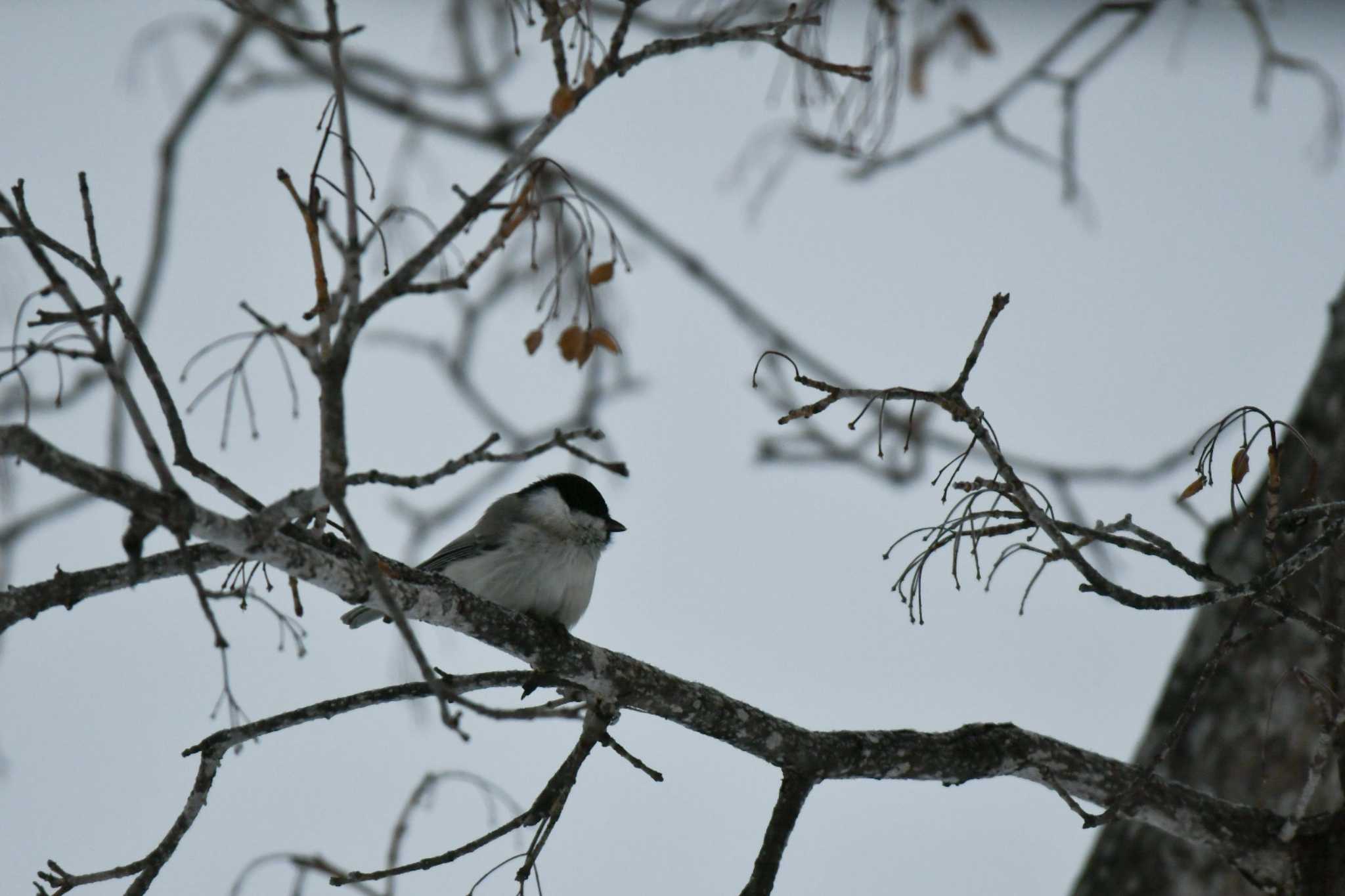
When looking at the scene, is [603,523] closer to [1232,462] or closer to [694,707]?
[694,707]

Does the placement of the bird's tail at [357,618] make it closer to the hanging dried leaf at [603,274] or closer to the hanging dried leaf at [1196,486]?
the hanging dried leaf at [603,274]

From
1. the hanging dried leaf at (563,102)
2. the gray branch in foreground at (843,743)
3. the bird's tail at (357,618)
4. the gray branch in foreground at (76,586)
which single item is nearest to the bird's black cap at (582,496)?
the bird's tail at (357,618)

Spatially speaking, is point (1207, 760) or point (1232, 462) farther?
point (1207, 760)

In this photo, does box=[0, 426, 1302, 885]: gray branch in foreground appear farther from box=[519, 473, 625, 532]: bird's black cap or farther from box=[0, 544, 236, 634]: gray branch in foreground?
box=[519, 473, 625, 532]: bird's black cap

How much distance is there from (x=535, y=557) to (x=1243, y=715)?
2.54 metres

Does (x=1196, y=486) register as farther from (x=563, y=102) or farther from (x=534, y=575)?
(x=534, y=575)

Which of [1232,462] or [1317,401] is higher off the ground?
[1317,401]

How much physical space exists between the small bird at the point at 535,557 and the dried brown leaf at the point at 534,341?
155 cm

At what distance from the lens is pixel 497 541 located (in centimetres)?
439

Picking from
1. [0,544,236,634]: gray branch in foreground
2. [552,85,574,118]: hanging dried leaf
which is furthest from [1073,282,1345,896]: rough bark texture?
[0,544,236,634]: gray branch in foreground

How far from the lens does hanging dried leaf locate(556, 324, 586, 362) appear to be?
9.16 feet

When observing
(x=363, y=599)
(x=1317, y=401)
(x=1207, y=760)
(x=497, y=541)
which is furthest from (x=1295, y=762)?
(x=363, y=599)

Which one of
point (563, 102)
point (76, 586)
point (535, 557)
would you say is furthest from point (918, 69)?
point (76, 586)

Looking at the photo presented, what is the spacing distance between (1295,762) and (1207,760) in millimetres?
326
